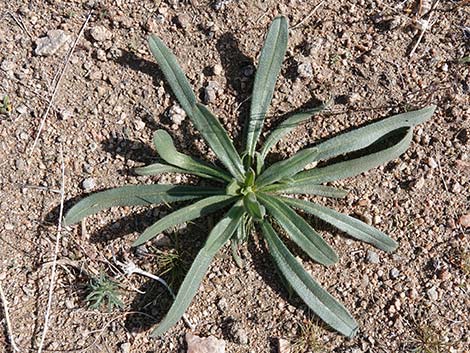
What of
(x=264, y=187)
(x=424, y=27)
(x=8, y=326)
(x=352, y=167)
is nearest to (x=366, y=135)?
(x=352, y=167)

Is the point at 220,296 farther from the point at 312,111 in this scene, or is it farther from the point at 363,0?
the point at 363,0

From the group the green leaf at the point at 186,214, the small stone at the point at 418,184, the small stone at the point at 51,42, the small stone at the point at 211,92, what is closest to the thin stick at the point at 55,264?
the green leaf at the point at 186,214

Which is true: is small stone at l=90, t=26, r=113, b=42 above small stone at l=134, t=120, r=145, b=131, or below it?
above

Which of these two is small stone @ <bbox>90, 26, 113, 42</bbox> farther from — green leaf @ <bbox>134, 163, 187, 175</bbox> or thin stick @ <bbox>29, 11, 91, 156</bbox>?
green leaf @ <bbox>134, 163, 187, 175</bbox>

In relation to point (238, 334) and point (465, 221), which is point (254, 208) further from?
point (465, 221)

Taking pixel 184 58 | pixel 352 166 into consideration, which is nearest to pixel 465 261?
pixel 352 166

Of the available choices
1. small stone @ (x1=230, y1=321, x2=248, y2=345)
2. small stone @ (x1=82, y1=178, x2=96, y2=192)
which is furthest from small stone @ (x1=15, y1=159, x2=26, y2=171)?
small stone @ (x1=230, y1=321, x2=248, y2=345)
